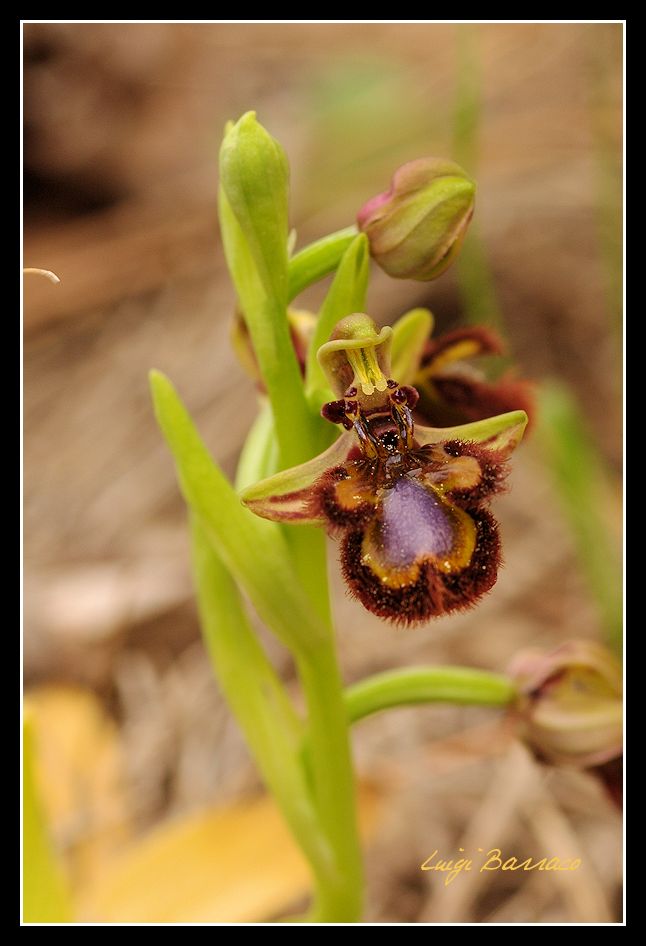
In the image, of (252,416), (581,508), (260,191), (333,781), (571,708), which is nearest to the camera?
(260,191)

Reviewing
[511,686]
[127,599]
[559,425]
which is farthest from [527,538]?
[511,686]

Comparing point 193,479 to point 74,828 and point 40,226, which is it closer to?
point 74,828

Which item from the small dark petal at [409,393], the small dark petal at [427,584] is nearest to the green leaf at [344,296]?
the small dark petal at [409,393]

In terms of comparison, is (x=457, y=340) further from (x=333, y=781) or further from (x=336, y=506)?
(x=333, y=781)

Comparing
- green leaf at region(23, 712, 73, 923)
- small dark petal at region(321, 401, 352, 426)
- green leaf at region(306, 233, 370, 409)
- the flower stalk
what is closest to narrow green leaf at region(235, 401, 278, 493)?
the flower stalk
